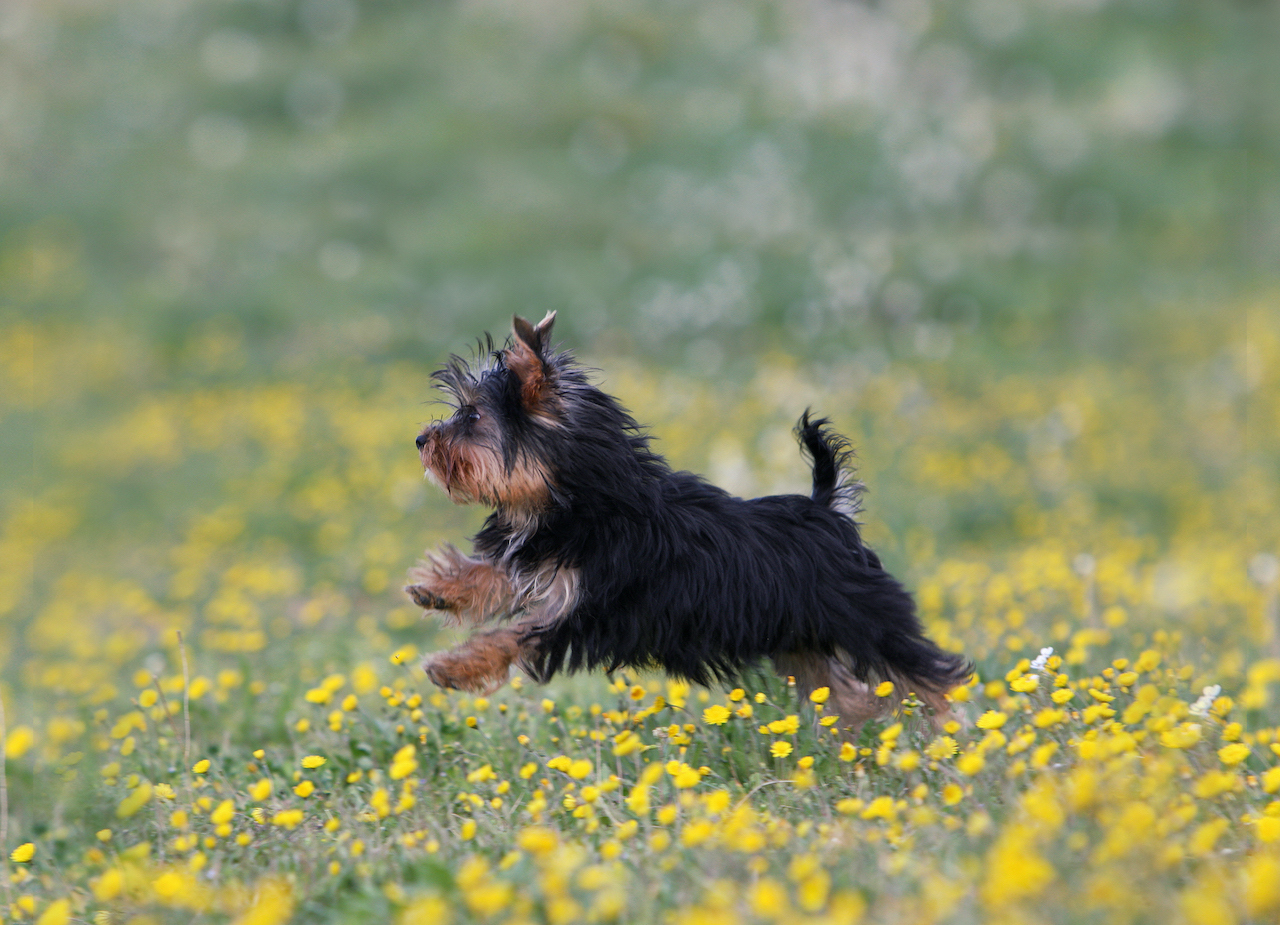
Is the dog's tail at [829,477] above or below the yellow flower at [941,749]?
above

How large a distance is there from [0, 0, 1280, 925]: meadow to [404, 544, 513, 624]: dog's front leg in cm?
39

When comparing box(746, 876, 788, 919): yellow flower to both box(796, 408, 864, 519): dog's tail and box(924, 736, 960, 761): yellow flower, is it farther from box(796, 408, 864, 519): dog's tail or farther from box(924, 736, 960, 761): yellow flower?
box(796, 408, 864, 519): dog's tail

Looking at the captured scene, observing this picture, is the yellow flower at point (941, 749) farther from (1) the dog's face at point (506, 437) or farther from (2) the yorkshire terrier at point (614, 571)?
(1) the dog's face at point (506, 437)

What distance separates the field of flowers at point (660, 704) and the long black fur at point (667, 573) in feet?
0.66

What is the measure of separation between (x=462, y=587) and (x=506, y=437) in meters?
0.57

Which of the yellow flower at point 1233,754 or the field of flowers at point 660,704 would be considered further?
the yellow flower at point 1233,754

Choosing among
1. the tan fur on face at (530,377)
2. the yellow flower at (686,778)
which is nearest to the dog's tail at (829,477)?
the tan fur on face at (530,377)

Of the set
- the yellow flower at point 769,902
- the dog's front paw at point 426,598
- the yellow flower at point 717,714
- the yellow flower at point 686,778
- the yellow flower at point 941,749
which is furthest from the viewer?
the dog's front paw at point 426,598

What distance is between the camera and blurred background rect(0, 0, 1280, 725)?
307 inches

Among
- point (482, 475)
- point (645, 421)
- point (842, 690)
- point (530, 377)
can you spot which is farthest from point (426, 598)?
point (645, 421)

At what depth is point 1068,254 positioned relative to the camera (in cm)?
1450

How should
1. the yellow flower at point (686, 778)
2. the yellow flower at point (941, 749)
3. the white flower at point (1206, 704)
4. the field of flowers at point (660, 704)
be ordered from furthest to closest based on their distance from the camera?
the white flower at point (1206, 704)
the yellow flower at point (941, 749)
the yellow flower at point (686, 778)
the field of flowers at point (660, 704)

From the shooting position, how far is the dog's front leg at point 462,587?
3955 millimetres

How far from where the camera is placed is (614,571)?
12.2ft
